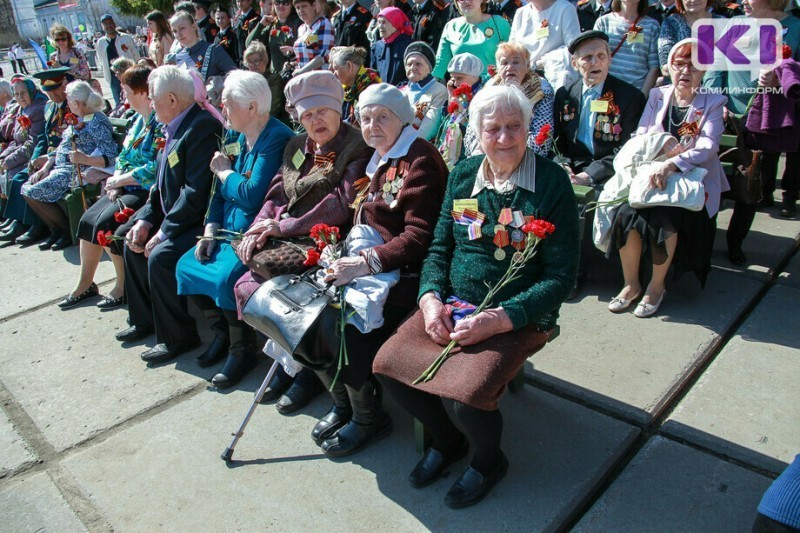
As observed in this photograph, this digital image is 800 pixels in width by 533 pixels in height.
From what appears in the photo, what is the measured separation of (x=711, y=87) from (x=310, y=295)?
3605mm

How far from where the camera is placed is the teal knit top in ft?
8.28

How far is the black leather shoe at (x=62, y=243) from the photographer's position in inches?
237

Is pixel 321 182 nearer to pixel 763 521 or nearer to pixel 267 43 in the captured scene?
pixel 763 521

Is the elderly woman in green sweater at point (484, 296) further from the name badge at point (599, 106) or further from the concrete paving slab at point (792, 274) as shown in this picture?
the concrete paving slab at point (792, 274)

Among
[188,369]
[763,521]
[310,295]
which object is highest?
[310,295]

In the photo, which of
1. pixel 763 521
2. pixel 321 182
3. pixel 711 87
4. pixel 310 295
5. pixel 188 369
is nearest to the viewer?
pixel 763 521

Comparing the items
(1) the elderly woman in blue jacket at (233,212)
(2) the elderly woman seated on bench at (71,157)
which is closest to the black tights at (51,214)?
(2) the elderly woman seated on bench at (71,157)

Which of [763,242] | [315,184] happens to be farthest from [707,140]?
[315,184]

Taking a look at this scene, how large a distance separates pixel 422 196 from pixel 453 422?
1.06 metres

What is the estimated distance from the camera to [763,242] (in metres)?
4.59

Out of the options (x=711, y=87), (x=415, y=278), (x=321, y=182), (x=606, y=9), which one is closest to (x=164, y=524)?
(x=415, y=278)

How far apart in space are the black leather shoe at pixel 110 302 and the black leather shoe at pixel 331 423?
241cm

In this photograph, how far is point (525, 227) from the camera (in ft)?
8.31

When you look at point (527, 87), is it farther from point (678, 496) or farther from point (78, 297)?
point (78, 297)
